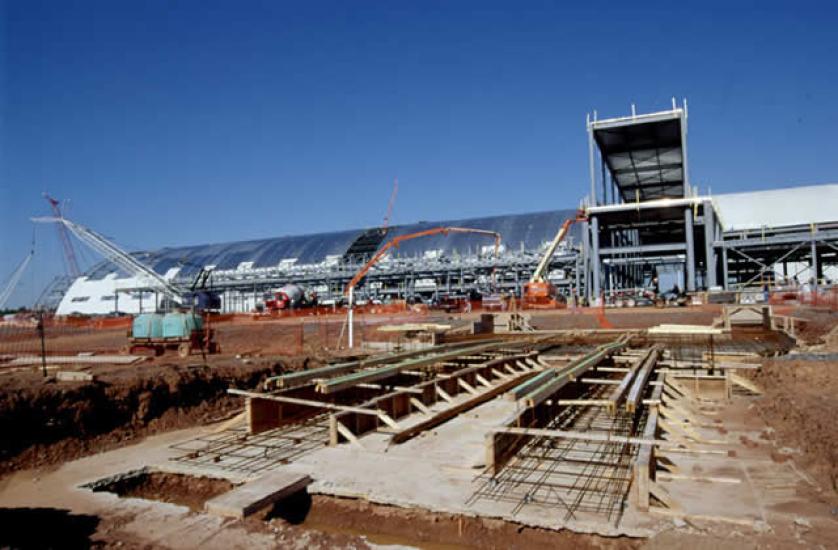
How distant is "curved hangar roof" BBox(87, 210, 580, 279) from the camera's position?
6216 centimetres

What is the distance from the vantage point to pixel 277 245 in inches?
2921

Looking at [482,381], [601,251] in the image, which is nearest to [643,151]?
[601,251]

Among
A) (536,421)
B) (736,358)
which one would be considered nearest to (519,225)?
(736,358)

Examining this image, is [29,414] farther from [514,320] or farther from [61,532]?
[514,320]

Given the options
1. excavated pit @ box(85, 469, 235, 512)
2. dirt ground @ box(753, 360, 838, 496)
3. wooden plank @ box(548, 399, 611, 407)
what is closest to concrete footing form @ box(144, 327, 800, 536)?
wooden plank @ box(548, 399, 611, 407)

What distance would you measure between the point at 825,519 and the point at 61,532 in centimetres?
812

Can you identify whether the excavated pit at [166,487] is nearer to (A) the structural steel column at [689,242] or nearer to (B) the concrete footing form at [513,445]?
(B) the concrete footing form at [513,445]

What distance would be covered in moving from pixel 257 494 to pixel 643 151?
43.9 m

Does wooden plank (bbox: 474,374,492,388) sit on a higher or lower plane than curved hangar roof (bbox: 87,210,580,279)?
lower

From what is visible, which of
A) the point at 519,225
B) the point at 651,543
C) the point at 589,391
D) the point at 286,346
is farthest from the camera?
the point at 519,225

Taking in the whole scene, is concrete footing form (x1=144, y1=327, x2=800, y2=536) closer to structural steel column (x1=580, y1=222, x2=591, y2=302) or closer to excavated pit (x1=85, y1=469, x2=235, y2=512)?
excavated pit (x1=85, y1=469, x2=235, y2=512)

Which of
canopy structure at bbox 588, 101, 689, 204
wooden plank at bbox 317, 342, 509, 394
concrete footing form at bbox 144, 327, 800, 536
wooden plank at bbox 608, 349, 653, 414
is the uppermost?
canopy structure at bbox 588, 101, 689, 204

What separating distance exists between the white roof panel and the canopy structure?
487 cm

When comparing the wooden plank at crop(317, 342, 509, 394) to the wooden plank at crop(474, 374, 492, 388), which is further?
the wooden plank at crop(474, 374, 492, 388)
